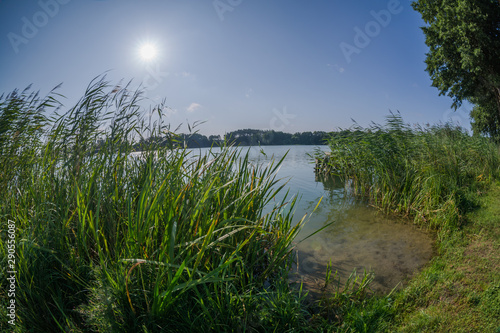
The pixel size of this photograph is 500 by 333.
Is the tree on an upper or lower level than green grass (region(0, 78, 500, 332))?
upper

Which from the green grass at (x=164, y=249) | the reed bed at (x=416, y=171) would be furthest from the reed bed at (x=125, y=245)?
the reed bed at (x=416, y=171)

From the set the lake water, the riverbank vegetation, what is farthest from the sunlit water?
the riverbank vegetation

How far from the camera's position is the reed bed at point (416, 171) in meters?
4.65

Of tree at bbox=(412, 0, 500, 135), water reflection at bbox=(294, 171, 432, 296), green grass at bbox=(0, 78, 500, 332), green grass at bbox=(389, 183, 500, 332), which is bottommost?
water reflection at bbox=(294, 171, 432, 296)

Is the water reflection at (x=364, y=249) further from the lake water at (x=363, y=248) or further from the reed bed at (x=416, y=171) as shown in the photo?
the reed bed at (x=416, y=171)

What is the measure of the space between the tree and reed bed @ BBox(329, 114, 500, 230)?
6.86 meters

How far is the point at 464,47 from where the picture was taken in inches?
451

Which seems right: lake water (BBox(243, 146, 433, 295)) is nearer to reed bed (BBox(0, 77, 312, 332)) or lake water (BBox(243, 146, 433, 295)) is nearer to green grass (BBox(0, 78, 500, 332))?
green grass (BBox(0, 78, 500, 332))

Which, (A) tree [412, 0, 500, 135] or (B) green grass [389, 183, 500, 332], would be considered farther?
(A) tree [412, 0, 500, 135]

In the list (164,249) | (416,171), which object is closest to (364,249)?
(416,171)

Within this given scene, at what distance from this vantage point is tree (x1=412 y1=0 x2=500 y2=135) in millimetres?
11086

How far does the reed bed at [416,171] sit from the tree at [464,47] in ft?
22.5

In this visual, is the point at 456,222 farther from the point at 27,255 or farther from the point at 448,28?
the point at 448,28

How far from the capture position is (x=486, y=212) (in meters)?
4.39
